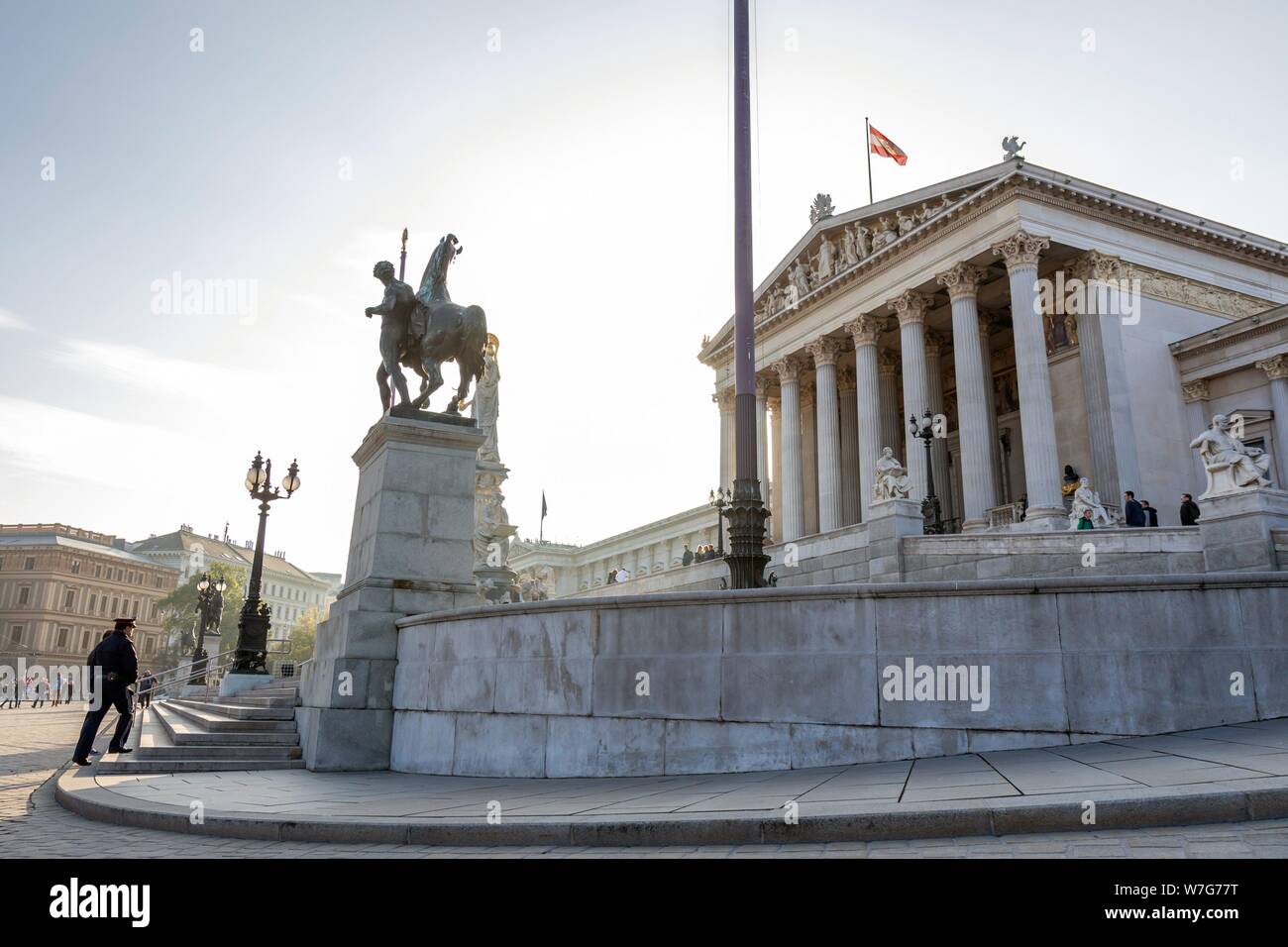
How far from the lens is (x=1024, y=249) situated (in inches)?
1325

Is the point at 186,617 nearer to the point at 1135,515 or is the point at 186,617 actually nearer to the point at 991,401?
the point at 991,401

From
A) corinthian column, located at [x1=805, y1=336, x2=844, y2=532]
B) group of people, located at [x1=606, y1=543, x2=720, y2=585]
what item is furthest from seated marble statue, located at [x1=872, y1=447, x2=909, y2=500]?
corinthian column, located at [x1=805, y1=336, x2=844, y2=532]

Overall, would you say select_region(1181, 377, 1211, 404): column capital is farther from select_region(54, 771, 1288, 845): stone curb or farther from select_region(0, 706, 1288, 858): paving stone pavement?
select_region(54, 771, 1288, 845): stone curb

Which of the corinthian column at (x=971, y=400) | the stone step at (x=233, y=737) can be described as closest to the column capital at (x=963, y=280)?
the corinthian column at (x=971, y=400)

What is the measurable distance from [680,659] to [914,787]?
10.9 feet

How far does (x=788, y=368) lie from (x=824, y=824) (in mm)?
43427

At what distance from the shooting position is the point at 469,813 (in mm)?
Result: 6512

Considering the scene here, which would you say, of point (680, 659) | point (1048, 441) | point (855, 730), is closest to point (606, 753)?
point (680, 659)

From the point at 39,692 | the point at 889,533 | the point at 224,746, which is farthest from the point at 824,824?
the point at 39,692

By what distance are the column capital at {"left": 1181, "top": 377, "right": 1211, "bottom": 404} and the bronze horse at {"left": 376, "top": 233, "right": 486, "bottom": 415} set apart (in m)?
33.5

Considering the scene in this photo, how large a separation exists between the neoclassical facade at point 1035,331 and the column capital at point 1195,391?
0.20 metres

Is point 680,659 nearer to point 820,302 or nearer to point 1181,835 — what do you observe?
point 1181,835

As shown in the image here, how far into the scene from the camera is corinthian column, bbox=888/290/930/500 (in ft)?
123
